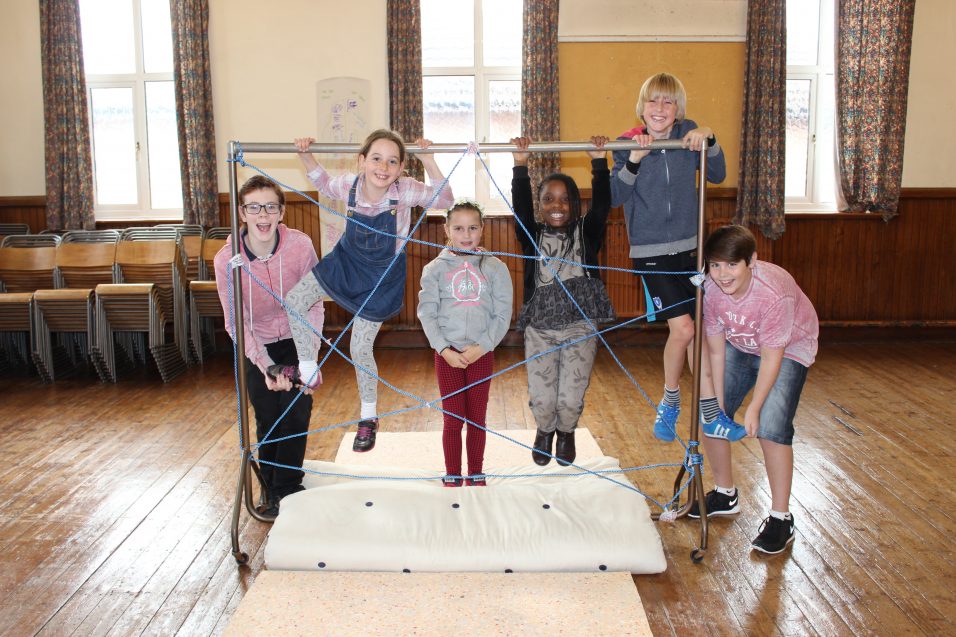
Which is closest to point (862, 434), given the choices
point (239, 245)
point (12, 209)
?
point (239, 245)

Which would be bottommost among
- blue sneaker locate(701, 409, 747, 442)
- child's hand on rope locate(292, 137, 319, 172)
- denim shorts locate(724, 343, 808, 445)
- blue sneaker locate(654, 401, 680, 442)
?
blue sneaker locate(654, 401, 680, 442)

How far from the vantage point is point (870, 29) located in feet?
21.5

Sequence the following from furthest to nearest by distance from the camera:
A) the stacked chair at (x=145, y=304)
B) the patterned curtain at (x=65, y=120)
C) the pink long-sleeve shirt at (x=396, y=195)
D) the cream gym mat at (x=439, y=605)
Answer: the patterned curtain at (x=65, y=120), the stacked chair at (x=145, y=304), the pink long-sleeve shirt at (x=396, y=195), the cream gym mat at (x=439, y=605)

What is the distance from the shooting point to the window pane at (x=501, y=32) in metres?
6.86

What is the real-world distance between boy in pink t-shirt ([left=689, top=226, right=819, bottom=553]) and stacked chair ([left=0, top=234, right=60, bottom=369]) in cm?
466

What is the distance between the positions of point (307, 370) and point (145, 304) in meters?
3.00

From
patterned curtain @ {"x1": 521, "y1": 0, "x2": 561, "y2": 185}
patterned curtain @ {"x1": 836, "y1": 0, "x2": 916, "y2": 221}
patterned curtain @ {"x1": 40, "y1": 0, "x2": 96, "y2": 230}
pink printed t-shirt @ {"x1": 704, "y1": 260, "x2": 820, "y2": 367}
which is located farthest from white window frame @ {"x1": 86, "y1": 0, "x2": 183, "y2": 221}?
patterned curtain @ {"x1": 836, "y1": 0, "x2": 916, "y2": 221}

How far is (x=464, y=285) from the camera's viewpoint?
3.05 m

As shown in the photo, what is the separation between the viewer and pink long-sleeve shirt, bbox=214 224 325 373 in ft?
9.98

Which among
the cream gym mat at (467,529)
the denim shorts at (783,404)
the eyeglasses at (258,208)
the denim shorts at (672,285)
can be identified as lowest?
the cream gym mat at (467,529)

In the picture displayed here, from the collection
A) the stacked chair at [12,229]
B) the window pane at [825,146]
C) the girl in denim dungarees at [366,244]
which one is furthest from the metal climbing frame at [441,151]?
the stacked chair at [12,229]

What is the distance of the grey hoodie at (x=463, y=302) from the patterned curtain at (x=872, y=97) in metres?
4.83

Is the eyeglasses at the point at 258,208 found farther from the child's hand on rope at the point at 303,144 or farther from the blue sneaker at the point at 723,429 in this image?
the blue sneaker at the point at 723,429

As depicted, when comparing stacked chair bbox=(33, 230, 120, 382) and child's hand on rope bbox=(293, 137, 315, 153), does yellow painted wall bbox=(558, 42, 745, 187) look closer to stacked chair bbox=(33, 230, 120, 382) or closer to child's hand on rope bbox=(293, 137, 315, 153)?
stacked chair bbox=(33, 230, 120, 382)
